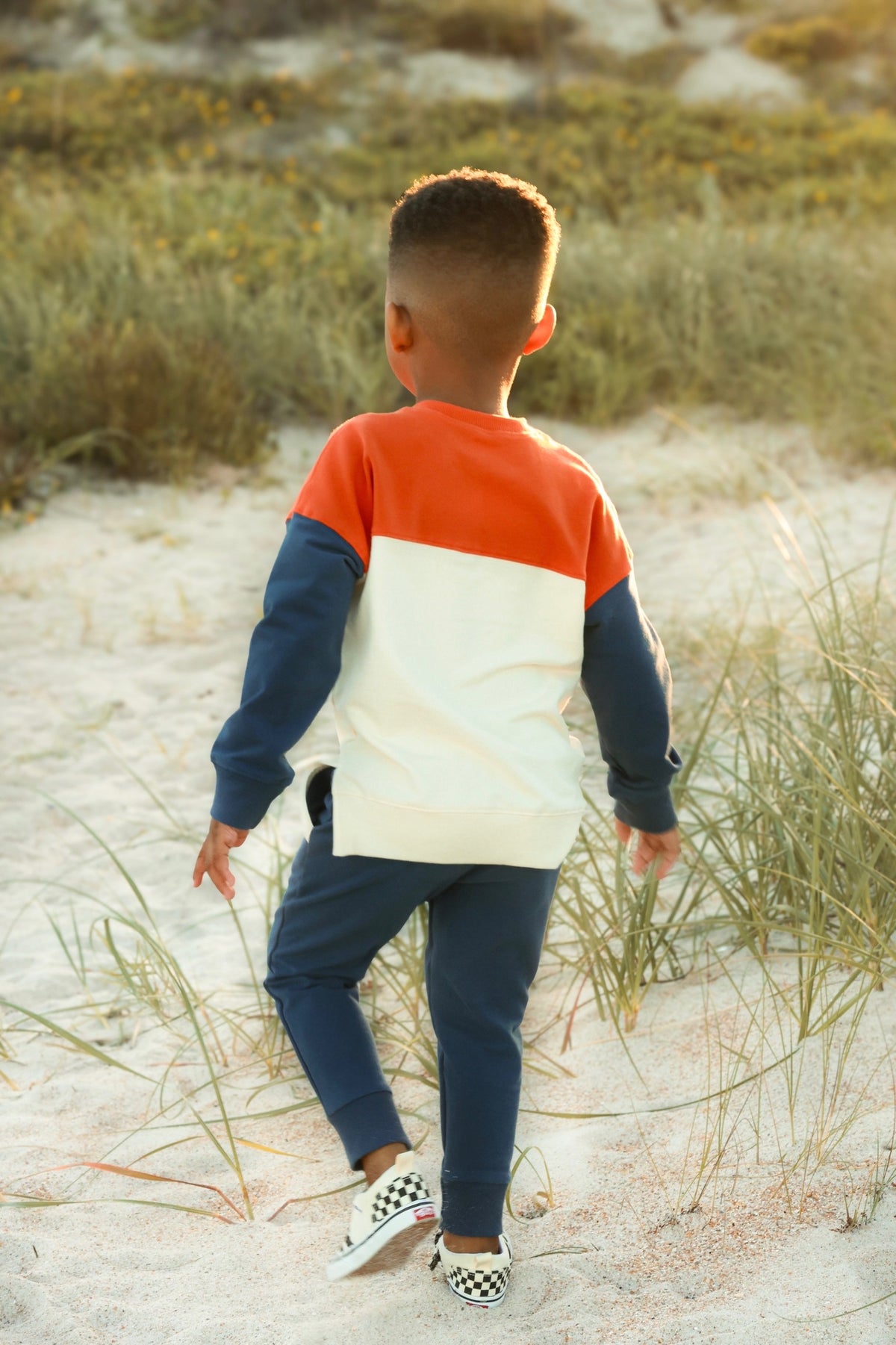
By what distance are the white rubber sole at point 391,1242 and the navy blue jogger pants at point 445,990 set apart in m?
0.06

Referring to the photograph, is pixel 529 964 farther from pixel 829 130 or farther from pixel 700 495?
pixel 829 130

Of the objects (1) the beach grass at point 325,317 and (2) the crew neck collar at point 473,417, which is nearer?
(2) the crew neck collar at point 473,417

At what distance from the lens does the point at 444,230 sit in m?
1.56

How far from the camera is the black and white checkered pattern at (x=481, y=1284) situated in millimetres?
1593

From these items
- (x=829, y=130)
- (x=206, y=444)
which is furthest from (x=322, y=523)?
(x=829, y=130)

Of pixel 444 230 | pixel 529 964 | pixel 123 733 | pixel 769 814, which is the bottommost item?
pixel 123 733

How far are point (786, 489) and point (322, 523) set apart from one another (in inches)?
163

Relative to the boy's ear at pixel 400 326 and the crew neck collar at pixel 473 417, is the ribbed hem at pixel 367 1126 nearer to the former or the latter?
the crew neck collar at pixel 473 417

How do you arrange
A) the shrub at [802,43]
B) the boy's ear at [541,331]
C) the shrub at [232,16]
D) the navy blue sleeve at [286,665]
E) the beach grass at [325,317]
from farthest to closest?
the shrub at [802,43], the shrub at [232,16], the beach grass at [325,317], the boy's ear at [541,331], the navy blue sleeve at [286,665]

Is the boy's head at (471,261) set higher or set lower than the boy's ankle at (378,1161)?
higher

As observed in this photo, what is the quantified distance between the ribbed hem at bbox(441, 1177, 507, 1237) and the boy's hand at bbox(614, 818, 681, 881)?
503 millimetres

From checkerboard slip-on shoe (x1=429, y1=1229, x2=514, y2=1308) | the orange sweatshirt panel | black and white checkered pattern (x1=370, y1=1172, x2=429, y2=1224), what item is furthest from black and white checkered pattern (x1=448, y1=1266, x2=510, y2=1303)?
the orange sweatshirt panel

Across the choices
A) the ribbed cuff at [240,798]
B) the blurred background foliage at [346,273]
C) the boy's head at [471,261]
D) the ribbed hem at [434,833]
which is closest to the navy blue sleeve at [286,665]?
the ribbed cuff at [240,798]

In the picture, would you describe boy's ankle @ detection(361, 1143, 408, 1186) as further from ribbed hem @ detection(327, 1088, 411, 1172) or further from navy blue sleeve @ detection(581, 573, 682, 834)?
navy blue sleeve @ detection(581, 573, 682, 834)
